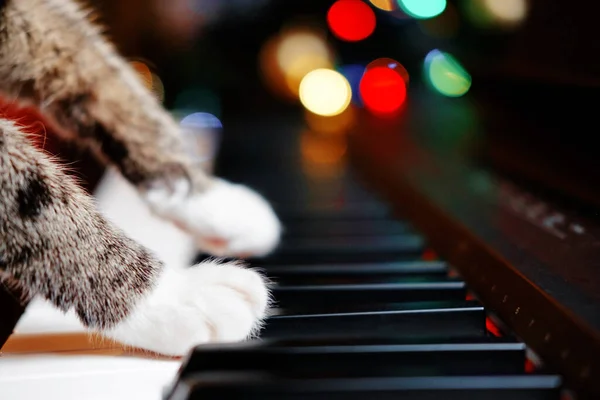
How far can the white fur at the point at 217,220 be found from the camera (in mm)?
926

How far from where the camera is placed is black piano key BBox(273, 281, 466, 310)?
0.70 metres

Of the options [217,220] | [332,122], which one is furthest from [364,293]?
[332,122]

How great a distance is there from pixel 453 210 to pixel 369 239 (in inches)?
5.3

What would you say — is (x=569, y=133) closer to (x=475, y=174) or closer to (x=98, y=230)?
(x=475, y=174)

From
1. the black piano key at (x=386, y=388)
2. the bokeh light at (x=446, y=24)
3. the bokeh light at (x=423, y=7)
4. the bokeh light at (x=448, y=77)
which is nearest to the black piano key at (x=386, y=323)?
the black piano key at (x=386, y=388)

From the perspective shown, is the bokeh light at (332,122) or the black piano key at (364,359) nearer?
the black piano key at (364,359)

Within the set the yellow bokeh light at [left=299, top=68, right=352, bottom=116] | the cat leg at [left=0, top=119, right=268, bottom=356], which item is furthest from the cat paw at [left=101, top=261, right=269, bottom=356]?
the yellow bokeh light at [left=299, top=68, right=352, bottom=116]

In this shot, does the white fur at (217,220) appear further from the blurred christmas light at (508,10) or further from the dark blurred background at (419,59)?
the blurred christmas light at (508,10)

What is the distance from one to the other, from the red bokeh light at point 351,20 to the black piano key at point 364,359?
333 cm

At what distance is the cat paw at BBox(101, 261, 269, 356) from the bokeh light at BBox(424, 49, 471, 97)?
99cm

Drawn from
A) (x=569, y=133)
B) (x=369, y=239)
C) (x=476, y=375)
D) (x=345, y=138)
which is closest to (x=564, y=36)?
(x=569, y=133)

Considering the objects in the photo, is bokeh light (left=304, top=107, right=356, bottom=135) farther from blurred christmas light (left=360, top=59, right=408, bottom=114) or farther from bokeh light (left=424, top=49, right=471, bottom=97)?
bokeh light (left=424, top=49, right=471, bottom=97)

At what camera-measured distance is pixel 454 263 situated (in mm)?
798

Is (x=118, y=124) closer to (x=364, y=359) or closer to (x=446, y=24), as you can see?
(x=364, y=359)
